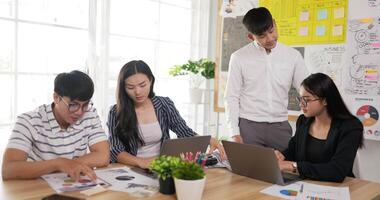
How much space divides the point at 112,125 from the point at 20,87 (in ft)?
3.69

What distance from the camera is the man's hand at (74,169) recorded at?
1458mm

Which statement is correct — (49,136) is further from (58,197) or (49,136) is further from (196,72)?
(196,72)

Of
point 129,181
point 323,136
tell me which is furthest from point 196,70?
point 129,181

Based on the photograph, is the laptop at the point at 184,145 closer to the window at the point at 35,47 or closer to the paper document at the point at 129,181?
the paper document at the point at 129,181

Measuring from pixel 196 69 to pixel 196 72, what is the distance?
35mm

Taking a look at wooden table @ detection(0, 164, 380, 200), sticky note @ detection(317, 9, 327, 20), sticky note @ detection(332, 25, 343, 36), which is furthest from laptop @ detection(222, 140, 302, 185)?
sticky note @ detection(317, 9, 327, 20)

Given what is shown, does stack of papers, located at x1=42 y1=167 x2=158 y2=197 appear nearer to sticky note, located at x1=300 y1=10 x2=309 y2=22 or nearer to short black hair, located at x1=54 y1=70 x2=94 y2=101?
short black hair, located at x1=54 y1=70 x2=94 y2=101

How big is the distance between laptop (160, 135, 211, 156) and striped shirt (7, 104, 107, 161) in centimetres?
39

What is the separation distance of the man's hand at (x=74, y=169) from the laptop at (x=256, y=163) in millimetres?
621

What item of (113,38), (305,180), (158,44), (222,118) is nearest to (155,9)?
(158,44)

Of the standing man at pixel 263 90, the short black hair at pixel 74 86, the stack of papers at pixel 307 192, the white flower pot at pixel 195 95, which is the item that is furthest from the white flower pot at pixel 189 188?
the white flower pot at pixel 195 95

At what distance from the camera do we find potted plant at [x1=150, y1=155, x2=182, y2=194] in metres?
1.32

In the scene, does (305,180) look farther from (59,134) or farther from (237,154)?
Result: (59,134)

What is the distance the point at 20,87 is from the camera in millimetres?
2707
